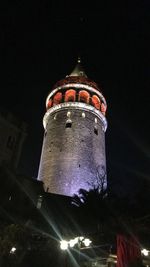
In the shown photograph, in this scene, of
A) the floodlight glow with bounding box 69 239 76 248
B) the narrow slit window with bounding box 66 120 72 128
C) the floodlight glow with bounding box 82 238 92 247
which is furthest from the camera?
the narrow slit window with bounding box 66 120 72 128

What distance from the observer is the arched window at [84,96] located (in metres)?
34.3

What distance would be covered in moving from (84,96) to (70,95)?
160 cm

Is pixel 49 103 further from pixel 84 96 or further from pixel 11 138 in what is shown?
pixel 11 138

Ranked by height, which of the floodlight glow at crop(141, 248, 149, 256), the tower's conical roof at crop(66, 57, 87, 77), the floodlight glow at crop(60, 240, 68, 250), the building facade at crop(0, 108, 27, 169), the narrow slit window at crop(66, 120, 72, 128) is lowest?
the floodlight glow at crop(141, 248, 149, 256)

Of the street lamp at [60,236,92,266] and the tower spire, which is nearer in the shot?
the street lamp at [60,236,92,266]

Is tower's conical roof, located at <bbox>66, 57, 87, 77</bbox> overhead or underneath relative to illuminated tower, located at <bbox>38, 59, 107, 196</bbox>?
overhead

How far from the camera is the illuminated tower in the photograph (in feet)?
→ 91.6

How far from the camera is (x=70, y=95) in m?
35.2

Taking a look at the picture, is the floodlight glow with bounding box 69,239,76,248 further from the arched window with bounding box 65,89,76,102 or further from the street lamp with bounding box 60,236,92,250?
the arched window with bounding box 65,89,76,102

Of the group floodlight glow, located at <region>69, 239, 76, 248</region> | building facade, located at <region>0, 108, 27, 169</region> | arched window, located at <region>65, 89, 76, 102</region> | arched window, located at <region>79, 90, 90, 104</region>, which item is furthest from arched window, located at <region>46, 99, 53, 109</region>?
floodlight glow, located at <region>69, 239, 76, 248</region>

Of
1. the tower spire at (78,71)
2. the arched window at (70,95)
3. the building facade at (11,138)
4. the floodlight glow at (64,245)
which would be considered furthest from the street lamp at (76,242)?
the tower spire at (78,71)

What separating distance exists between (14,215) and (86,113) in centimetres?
1661

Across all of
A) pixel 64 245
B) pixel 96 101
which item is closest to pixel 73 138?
pixel 96 101

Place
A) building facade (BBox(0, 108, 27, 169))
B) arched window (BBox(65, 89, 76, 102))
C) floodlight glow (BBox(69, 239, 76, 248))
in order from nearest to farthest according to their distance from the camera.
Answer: floodlight glow (BBox(69, 239, 76, 248)) → building facade (BBox(0, 108, 27, 169)) → arched window (BBox(65, 89, 76, 102))
